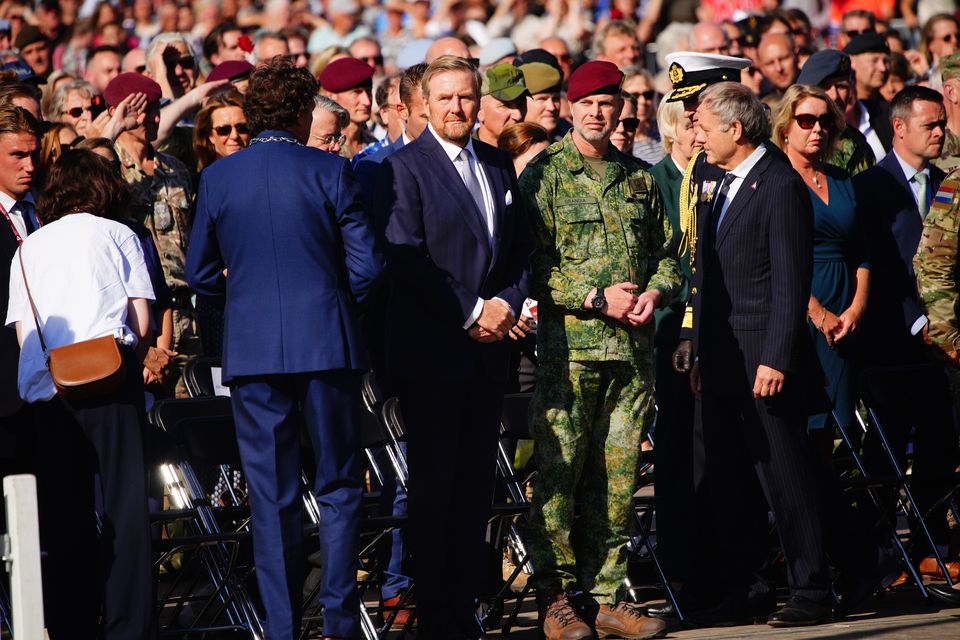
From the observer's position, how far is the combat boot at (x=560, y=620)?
663 centimetres

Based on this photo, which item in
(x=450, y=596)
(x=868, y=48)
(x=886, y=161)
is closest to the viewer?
(x=450, y=596)

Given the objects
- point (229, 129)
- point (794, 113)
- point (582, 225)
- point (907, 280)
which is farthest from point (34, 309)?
point (907, 280)

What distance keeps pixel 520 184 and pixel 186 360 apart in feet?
8.14

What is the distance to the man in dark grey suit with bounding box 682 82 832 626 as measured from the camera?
6957mm

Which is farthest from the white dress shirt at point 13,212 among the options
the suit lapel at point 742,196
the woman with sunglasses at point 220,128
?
the suit lapel at point 742,196

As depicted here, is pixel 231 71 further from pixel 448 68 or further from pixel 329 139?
pixel 448 68

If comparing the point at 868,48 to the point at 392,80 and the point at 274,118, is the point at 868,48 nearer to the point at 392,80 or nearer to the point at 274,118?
the point at 392,80

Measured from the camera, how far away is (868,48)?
446 inches

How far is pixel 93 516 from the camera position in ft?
20.6

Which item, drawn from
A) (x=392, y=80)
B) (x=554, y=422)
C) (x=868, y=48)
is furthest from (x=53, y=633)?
(x=868, y=48)

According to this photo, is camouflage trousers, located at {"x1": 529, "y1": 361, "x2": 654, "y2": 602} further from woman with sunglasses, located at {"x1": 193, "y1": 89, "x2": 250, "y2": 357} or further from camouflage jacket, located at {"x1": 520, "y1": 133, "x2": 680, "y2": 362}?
woman with sunglasses, located at {"x1": 193, "y1": 89, "x2": 250, "y2": 357}

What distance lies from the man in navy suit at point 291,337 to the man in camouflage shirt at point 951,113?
3757 millimetres

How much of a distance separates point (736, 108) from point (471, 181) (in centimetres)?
132

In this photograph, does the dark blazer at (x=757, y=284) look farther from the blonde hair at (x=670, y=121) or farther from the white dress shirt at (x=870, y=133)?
the white dress shirt at (x=870, y=133)
